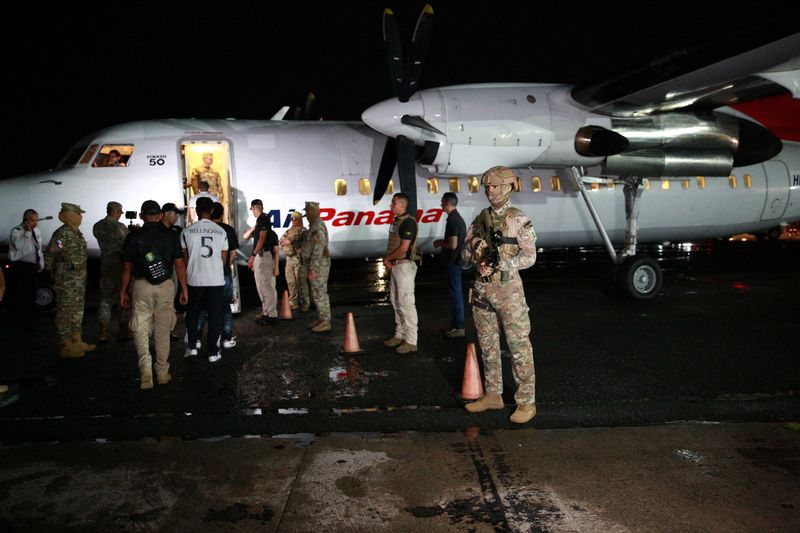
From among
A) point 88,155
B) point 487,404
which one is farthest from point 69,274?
point 487,404

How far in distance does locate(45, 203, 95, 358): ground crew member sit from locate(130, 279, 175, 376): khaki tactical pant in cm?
193

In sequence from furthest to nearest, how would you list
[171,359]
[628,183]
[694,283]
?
[694,283] < [628,183] < [171,359]

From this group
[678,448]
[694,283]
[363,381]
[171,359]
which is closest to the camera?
[678,448]

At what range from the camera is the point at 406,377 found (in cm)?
642

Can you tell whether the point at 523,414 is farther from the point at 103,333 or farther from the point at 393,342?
the point at 103,333

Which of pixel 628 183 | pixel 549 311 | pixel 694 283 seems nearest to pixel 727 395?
pixel 549 311

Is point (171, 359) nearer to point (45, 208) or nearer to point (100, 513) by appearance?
point (100, 513)

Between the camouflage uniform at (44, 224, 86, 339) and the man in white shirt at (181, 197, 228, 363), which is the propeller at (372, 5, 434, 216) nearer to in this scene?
the man in white shirt at (181, 197, 228, 363)

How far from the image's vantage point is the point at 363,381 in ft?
20.7

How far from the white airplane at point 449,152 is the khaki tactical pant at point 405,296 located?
3075 millimetres

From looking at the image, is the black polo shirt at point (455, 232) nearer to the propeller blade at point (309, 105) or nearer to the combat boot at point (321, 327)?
the combat boot at point (321, 327)

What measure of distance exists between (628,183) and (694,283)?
3.41m

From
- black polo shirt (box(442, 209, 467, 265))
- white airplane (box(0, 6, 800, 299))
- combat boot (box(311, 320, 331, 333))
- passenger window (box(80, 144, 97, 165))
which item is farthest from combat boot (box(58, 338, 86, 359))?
black polo shirt (box(442, 209, 467, 265))

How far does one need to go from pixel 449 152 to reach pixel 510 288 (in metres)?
5.64
